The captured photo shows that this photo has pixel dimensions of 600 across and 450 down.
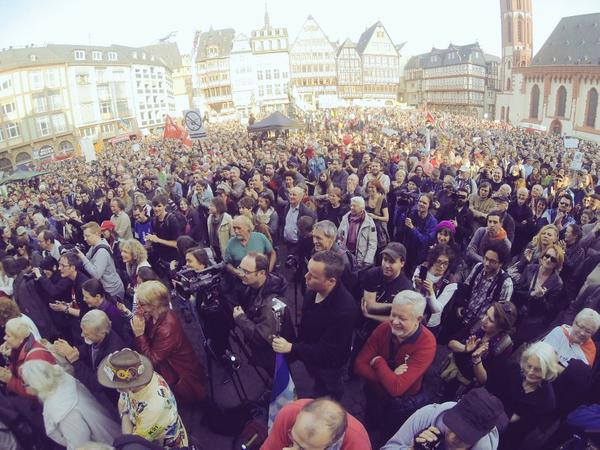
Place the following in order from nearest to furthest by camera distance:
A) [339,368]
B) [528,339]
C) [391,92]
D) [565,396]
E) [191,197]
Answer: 1. [565,396]
2. [339,368]
3. [528,339]
4. [191,197]
5. [391,92]

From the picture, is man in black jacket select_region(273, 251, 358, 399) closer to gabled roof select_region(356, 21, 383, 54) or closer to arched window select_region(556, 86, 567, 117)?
arched window select_region(556, 86, 567, 117)

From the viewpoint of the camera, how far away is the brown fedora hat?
9.11 feet

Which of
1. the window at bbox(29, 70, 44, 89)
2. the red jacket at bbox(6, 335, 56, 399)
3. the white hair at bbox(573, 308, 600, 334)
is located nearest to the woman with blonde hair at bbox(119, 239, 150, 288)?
the red jacket at bbox(6, 335, 56, 399)

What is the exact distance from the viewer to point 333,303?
320 centimetres

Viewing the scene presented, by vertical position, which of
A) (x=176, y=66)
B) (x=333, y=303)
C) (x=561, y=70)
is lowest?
(x=333, y=303)

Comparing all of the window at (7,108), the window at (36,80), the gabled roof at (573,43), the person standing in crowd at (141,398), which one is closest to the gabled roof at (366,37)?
the gabled roof at (573,43)

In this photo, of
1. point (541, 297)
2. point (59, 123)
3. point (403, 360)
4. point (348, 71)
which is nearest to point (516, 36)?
point (348, 71)

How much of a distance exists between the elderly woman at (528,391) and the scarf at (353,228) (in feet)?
8.49

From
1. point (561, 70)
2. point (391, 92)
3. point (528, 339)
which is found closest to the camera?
point (528, 339)

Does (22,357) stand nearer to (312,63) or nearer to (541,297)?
(541,297)

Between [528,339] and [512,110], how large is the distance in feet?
208

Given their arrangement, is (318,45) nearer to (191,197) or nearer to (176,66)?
(176,66)

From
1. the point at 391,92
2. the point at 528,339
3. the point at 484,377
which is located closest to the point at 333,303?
the point at 484,377

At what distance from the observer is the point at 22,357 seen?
3.46 meters
